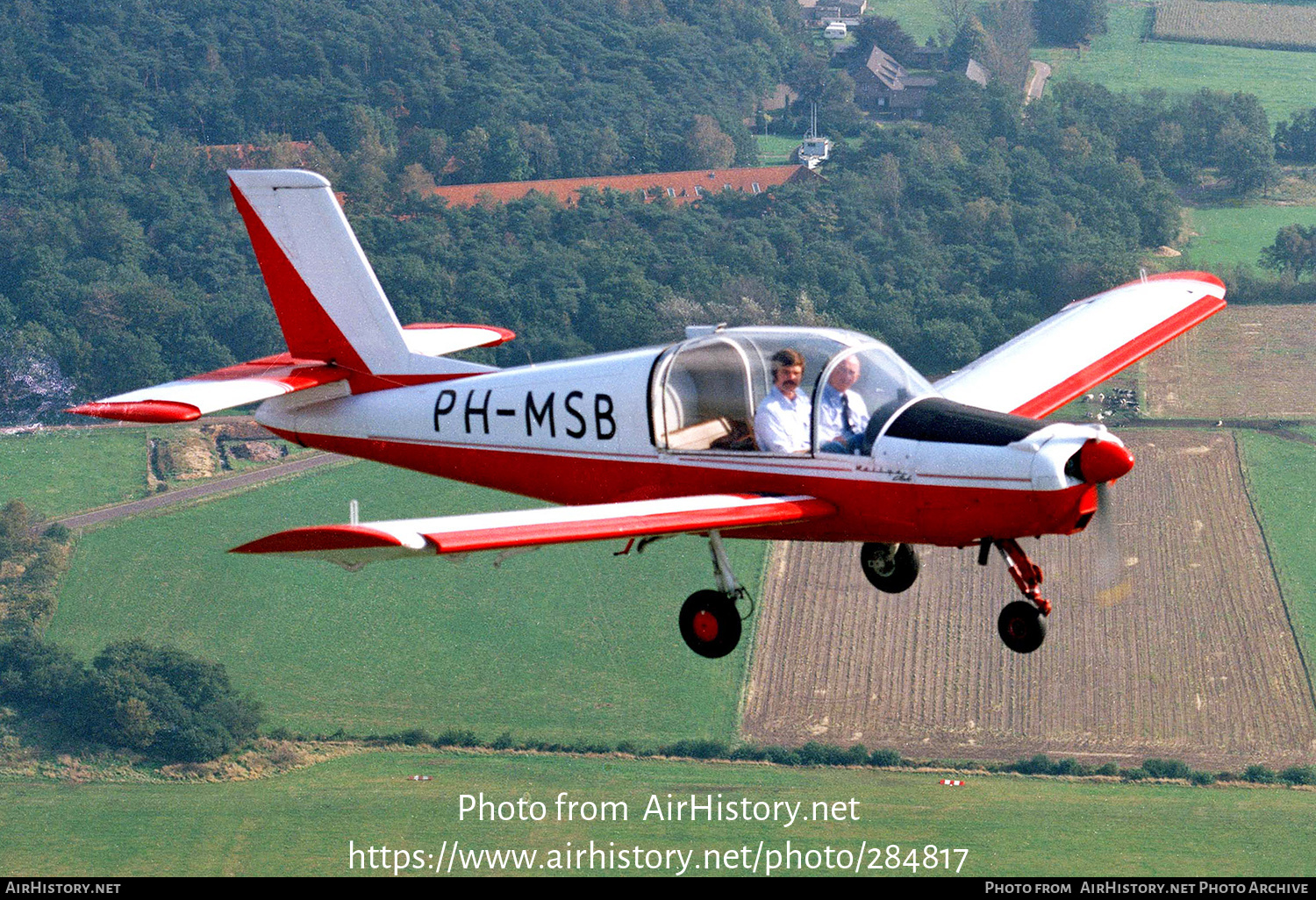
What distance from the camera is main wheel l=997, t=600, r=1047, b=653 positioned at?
2322cm

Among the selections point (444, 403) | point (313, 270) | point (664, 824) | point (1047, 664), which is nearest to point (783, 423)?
point (444, 403)

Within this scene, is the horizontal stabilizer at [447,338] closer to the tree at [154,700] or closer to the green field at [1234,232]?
the tree at [154,700]

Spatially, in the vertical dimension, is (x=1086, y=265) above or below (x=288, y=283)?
below

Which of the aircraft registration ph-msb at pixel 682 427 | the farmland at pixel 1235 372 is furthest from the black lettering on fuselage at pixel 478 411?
the farmland at pixel 1235 372

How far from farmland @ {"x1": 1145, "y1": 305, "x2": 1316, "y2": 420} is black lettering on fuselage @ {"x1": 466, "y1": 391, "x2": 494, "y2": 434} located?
113 metres

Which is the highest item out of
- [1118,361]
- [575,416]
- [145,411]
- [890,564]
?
[145,411]

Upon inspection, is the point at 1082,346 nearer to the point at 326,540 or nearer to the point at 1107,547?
the point at 1107,547

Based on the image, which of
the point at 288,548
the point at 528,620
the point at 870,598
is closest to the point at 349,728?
the point at 528,620

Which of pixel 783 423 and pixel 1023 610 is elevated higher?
pixel 783 423

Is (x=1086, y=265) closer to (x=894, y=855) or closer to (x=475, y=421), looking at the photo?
(x=894, y=855)

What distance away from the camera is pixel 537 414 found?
26328mm

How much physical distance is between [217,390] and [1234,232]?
580 feet
